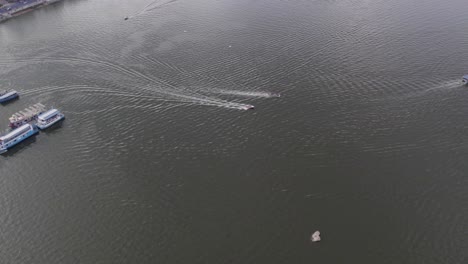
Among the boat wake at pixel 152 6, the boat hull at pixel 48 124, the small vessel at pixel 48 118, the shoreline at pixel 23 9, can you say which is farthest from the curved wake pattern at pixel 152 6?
the boat hull at pixel 48 124

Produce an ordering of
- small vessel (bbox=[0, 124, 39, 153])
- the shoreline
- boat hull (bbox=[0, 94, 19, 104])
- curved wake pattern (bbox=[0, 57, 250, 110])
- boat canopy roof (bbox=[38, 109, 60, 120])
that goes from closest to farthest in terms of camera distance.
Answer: small vessel (bbox=[0, 124, 39, 153]) < boat canopy roof (bbox=[38, 109, 60, 120]) < curved wake pattern (bbox=[0, 57, 250, 110]) < boat hull (bbox=[0, 94, 19, 104]) < the shoreline

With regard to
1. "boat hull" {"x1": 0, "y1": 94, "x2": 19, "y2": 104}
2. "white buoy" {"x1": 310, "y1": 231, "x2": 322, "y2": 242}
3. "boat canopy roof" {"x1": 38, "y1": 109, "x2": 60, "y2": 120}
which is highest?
"boat hull" {"x1": 0, "y1": 94, "x2": 19, "y2": 104}

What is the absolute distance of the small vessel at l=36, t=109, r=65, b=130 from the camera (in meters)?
61.3

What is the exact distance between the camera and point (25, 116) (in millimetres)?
62812

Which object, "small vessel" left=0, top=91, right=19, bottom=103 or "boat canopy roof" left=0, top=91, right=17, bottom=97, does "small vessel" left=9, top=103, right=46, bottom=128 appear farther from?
"boat canopy roof" left=0, top=91, right=17, bottom=97

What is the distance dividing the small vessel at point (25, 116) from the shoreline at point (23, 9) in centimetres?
5766

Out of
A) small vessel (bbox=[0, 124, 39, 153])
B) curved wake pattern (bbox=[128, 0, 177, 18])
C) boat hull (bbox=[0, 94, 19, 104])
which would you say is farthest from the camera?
curved wake pattern (bbox=[128, 0, 177, 18])

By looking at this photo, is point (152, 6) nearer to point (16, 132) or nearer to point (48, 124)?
point (48, 124)

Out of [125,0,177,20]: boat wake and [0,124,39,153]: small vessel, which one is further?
[125,0,177,20]: boat wake

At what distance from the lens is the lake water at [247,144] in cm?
4231

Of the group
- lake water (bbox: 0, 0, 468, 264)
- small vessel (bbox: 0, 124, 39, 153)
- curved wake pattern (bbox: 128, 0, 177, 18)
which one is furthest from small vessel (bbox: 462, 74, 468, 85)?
curved wake pattern (bbox: 128, 0, 177, 18)

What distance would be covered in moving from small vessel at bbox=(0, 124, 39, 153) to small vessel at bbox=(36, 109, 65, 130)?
1.32 metres

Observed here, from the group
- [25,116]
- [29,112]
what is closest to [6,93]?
[29,112]

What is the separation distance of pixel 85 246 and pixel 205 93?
107 ft
